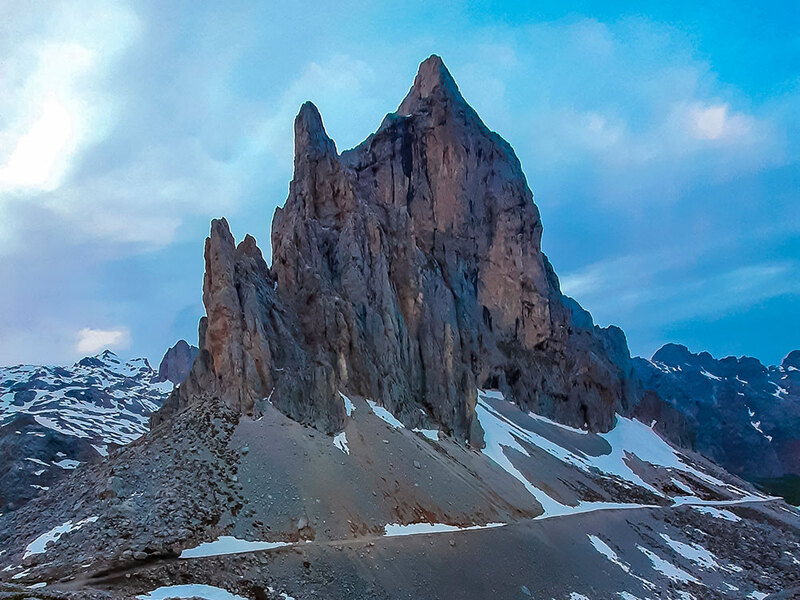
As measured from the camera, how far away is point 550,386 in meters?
102

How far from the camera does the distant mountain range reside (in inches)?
2741

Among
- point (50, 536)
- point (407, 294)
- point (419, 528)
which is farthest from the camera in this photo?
point (407, 294)

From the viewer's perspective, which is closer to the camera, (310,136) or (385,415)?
(385,415)

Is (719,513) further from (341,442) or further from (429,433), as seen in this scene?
(341,442)

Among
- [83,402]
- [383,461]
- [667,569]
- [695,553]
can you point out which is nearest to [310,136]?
[383,461]

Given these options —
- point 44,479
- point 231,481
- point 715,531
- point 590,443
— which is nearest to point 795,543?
point 715,531

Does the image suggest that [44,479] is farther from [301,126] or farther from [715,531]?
[715,531]

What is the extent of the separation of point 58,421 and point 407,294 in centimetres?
9200

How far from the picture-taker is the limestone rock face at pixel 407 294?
154ft

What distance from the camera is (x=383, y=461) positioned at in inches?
1719

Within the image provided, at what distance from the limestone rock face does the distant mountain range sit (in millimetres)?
30917

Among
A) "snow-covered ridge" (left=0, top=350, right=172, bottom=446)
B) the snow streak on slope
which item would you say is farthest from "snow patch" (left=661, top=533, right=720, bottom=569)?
"snow-covered ridge" (left=0, top=350, right=172, bottom=446)

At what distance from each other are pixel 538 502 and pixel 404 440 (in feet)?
51.6

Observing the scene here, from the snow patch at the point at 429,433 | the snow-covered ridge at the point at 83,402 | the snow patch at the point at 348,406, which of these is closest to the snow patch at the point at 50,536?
the snow patch at the point at 348,406
